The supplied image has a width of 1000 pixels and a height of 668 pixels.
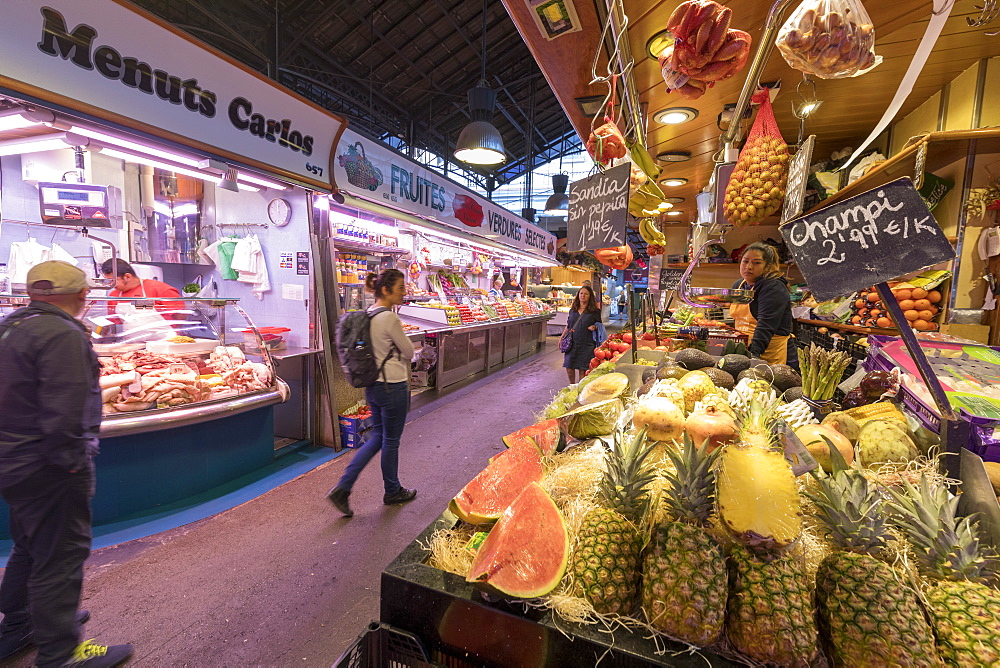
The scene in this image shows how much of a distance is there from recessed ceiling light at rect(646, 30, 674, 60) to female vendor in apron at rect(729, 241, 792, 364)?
167 cm

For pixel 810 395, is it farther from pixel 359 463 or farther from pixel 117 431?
pixel 117 431

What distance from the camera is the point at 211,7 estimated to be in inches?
320

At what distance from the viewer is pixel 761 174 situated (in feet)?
8.75

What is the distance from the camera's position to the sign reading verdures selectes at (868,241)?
1.05 metres

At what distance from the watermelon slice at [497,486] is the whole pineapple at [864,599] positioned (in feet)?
2.35

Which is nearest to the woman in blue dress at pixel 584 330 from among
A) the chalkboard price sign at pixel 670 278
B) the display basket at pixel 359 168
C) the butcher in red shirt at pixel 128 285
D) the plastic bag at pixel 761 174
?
the chalkboard price sign at pixel 670 278

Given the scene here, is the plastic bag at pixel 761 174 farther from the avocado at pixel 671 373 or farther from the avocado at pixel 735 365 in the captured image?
the avocado at pixel 671 373

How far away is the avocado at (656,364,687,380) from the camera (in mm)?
1976

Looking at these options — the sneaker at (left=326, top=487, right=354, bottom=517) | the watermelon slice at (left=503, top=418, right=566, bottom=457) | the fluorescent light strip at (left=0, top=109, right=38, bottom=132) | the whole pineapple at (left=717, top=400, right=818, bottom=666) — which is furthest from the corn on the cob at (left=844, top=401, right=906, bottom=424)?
the fluorescent light strip at (left=0, top=109, right=38, bottom=132)

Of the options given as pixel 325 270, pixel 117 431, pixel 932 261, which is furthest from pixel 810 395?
pixel 325 270

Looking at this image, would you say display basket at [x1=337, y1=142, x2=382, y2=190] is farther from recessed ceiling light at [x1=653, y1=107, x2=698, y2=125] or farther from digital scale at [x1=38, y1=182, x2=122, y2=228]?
recessed ceiling light at [x1=653, y1=107, x2=698, y2=125]

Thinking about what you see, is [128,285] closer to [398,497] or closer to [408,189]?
[408,189]

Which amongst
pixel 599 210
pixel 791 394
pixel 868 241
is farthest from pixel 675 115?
pixel 868 241

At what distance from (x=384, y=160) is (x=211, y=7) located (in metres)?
6.43
